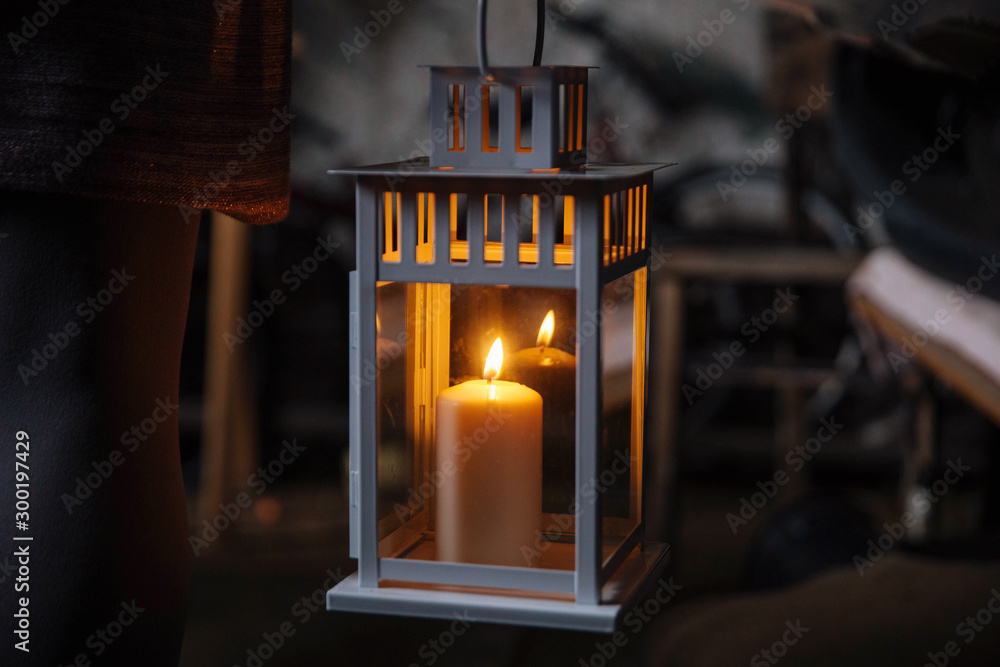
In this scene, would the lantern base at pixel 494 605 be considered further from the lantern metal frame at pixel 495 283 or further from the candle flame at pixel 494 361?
the candle flame at pixel 494 361

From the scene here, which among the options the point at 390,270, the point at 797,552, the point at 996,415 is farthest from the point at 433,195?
the point at 797,552

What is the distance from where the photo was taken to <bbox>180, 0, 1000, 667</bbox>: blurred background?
1.55 metres

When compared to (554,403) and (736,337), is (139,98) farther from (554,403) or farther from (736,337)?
(736,337)

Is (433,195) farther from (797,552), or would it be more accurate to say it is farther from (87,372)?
(797,552)

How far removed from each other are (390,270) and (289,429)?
8.30ft

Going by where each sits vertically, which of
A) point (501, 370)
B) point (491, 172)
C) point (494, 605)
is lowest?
point (494, 605)

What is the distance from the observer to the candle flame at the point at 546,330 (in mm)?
562

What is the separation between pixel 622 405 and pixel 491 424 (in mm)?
85

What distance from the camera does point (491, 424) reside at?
58 cm

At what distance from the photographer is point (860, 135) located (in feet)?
5.32

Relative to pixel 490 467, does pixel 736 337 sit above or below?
below

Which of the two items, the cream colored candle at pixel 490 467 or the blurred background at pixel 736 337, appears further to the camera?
the blurred background at pixel 736 337

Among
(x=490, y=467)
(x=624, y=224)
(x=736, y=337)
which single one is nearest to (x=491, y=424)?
(x=490, y=467)

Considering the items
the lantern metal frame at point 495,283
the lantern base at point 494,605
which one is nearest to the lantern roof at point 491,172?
the lantern metal frame at point 495,283
